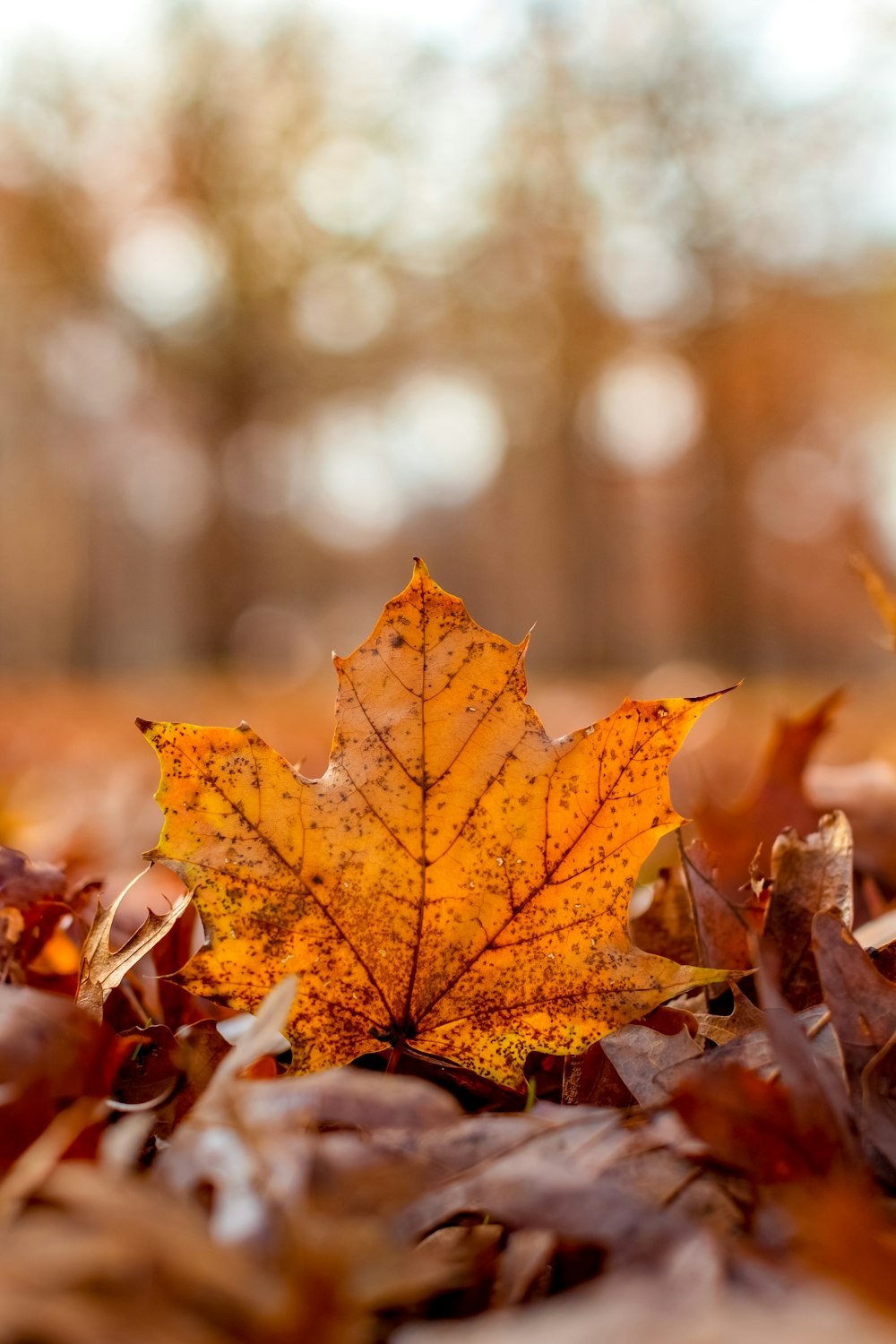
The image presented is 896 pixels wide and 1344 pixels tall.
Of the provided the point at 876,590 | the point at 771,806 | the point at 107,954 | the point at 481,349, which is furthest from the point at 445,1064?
the point at 481,349

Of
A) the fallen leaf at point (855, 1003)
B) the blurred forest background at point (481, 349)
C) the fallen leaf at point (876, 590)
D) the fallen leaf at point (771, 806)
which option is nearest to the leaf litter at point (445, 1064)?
the fallen leaf at point (855, 1003)

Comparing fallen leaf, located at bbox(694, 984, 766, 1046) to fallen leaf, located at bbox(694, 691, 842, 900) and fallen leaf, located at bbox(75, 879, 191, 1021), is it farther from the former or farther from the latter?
fallen leaf, located at bbox(694, 691, 842, 900)

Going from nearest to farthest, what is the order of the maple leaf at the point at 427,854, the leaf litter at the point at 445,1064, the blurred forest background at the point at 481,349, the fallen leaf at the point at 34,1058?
the leaf litter at the point at 445,1064 → the fallen leaf at the point at 34,1058 → the maple leaf at the point at 427,854 → the blurred forest background at the point at 481,349

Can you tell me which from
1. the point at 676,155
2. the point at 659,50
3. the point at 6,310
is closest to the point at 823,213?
the point at 676,155

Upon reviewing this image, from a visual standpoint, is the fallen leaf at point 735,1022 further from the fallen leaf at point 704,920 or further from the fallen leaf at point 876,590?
the fallen leaf at point 876,590

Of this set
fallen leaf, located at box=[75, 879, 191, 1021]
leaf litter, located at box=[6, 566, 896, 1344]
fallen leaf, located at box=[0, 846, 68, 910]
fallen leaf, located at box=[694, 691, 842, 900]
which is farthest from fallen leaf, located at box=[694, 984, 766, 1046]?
fallen leaf, located at box=[694, 691, 842, 900]

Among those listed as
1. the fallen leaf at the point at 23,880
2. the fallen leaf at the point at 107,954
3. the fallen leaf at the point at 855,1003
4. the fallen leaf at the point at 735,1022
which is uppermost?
the fallen leaf at the point at 23,880

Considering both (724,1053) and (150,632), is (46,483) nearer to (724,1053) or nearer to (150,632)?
(150,632)
